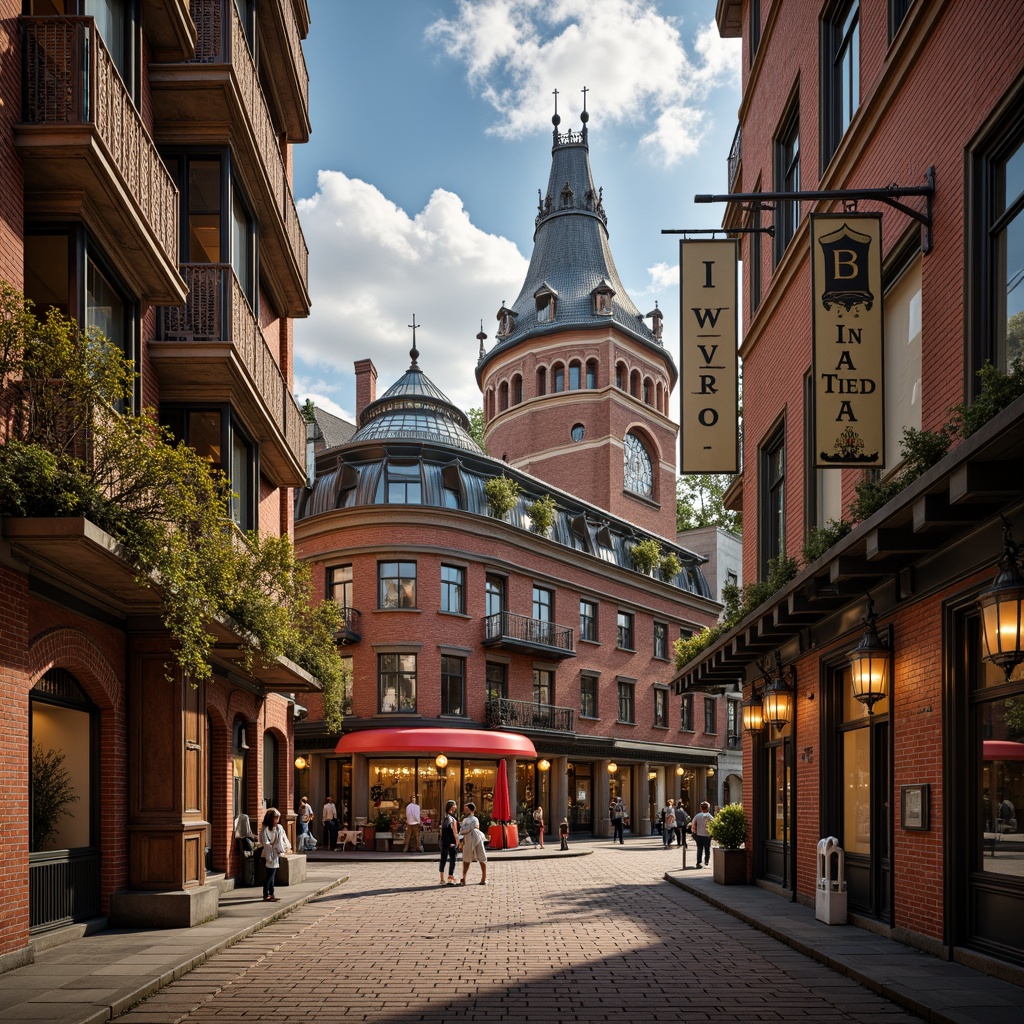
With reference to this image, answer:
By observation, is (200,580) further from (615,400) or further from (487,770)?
(615,400)

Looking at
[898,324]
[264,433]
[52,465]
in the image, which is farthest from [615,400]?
[52,465]

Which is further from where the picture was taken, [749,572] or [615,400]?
[615,400]

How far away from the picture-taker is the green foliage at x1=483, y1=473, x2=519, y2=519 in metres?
39.1

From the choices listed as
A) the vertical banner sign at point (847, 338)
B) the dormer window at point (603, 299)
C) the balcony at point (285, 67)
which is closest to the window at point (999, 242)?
the vertical banner sign at point (847, 338)

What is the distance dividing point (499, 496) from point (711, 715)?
2037cm

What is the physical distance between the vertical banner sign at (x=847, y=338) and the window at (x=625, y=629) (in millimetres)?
34992

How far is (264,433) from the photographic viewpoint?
19.4 m

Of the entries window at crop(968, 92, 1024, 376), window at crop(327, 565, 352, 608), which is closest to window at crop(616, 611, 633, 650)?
window at crop(327, 565, 352, 608)

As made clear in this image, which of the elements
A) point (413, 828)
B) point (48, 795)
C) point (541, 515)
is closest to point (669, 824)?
point (413, 828)

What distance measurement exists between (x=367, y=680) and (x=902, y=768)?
2559 centimetres

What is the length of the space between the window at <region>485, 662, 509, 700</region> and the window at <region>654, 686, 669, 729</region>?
37.6ft

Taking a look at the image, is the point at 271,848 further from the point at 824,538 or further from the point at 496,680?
the point at 496,680

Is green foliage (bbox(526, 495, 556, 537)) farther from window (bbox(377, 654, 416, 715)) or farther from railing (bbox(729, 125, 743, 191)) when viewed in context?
railing (bbox(729, 125, 743, 191))

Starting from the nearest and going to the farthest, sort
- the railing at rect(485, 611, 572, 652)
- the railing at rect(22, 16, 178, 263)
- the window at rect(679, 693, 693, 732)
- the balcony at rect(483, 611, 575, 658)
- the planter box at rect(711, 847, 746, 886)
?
the railing at rect(22, 16, 178, 263), the planter box at rect(711, 847, 746, 886), the balcony at rect(483, 611, 575, 658), the railing at rect(485, 611, 572, 652), the window at rect(679, 693, 693, 732)
